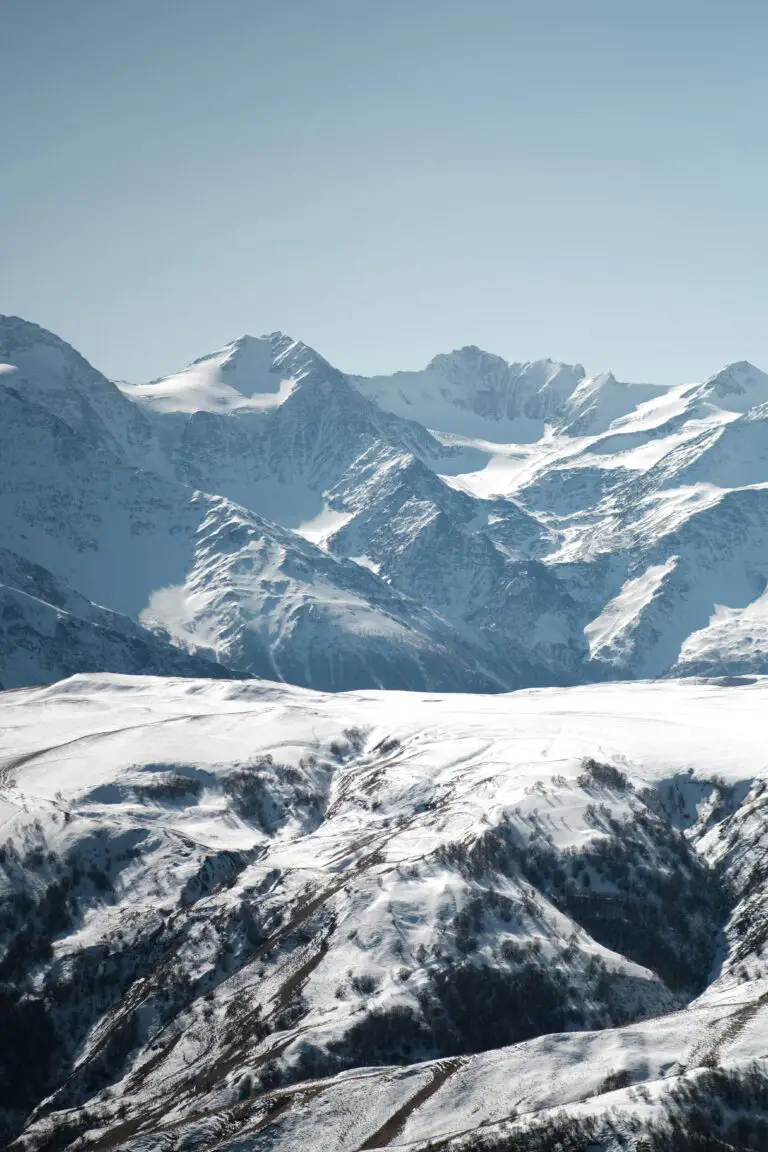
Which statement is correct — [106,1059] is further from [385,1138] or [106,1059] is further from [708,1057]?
[708,1057]

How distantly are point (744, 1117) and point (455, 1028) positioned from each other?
52896 mm

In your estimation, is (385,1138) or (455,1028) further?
(455,1028)

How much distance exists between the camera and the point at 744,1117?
151 metres

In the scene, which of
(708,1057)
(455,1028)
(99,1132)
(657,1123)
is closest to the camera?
(657,1123)

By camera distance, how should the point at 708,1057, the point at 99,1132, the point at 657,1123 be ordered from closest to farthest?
the point at 657,1123 < the point at 708,1057 < the point at 99,1132

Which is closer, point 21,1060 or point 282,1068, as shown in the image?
point 282,1068

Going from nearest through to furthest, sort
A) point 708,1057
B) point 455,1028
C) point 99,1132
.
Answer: point 708,1057, point 99,1132, point 455,1028

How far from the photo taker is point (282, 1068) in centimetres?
17925

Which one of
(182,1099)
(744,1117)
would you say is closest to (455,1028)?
(182,1099)

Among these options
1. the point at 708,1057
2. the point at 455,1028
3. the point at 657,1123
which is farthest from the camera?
the point at 455,1028

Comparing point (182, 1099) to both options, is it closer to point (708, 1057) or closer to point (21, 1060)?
point (21, 1060)

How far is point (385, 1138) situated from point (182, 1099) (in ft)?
110

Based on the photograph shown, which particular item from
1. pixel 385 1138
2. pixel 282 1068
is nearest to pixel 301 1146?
pixel 385 1138

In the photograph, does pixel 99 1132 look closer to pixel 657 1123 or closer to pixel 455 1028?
pixel 455 1028
